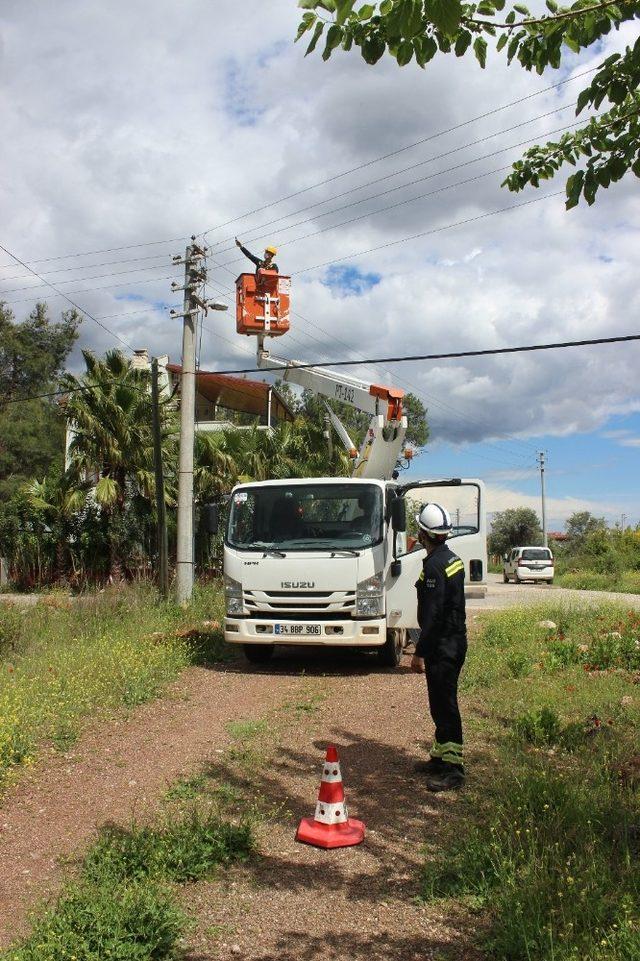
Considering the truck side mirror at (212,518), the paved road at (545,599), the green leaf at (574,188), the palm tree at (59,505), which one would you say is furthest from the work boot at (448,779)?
the palm tree at (59,505)

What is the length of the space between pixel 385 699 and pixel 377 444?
5034mm

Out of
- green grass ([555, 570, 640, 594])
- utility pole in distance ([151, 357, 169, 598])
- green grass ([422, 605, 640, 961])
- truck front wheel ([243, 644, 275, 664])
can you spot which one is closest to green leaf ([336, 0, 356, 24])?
green grass ([422, 605, 640, 961])

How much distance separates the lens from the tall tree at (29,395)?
3328cm

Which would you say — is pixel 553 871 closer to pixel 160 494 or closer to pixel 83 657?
pixel 83 657

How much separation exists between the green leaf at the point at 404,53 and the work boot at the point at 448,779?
4.42 metres

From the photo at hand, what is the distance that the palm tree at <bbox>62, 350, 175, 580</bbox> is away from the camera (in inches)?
779

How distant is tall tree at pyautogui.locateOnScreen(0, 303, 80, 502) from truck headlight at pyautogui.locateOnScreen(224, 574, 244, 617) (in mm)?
23829

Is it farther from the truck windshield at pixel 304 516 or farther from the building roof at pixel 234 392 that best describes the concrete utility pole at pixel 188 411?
the building roof at pixel 234 392

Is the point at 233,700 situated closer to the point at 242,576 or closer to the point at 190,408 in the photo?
the point at 242,576

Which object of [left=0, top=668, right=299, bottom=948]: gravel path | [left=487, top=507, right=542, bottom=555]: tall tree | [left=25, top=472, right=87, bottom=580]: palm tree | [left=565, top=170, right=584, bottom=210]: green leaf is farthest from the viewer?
[left=487, top=507, right=542, bottom=555]: tall tree

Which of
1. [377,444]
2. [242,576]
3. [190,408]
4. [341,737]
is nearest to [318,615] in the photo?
[242,576]

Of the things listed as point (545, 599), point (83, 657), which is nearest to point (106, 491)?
point (545, 599)

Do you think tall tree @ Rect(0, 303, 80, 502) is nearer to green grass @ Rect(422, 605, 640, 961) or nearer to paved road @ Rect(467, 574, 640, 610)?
paved road @ Rect(467, 574, 640, 610)

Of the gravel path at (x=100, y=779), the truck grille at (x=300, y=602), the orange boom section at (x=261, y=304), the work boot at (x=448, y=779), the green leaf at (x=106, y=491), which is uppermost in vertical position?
the orange boom section at (x=261, y=304)
